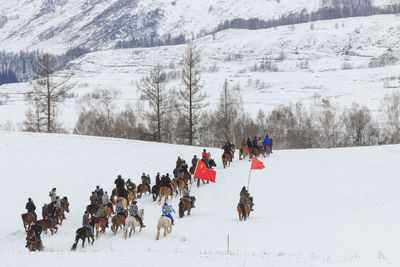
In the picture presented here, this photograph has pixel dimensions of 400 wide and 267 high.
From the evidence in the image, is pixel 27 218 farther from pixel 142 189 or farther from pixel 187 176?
pixel 187 176

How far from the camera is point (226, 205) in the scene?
22.0 m

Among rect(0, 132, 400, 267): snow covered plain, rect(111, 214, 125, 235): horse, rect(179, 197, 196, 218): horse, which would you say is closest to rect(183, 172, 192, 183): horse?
rect(0, 132, 400, 267): snow covered plain

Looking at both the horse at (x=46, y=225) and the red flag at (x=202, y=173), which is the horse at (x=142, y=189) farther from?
the horse at (x=46, y=225)

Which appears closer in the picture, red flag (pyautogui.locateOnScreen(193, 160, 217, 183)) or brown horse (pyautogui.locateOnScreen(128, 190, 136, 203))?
red flag (pyautogui.locateOnScreen(193, 160, 217, 183))

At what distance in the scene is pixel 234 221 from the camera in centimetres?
1862

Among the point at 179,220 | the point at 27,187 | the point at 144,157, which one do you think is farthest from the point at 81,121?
the point at 179,220

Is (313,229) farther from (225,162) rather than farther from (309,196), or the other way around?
(225,162)

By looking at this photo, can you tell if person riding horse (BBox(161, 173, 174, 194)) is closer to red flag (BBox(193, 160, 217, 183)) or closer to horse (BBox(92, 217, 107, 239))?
red flag (BBox(193, 160, 217, 183))

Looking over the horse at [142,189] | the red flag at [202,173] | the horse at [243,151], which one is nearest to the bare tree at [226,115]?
the horse at [243,151]

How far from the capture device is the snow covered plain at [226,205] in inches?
486

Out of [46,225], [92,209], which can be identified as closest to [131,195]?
[92,209]

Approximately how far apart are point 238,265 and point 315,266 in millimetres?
2334

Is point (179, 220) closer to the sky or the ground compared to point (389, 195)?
closer to the ground

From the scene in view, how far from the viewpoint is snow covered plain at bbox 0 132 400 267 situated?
486 inches
